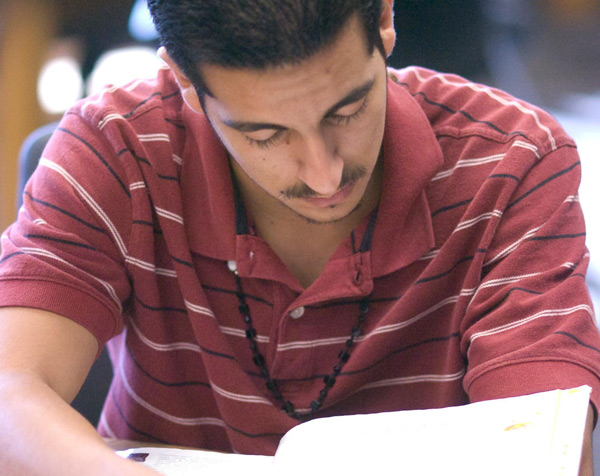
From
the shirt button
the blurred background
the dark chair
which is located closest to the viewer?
the shirt button

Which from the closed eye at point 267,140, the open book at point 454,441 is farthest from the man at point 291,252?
the open book at point 454,441

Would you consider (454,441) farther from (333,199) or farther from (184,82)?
(184,82)

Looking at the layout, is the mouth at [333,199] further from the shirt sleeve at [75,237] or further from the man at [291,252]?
the shirt sleeve at [75,237]

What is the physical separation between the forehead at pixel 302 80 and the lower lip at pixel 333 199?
0.13 meters

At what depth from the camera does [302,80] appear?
79 centimetres

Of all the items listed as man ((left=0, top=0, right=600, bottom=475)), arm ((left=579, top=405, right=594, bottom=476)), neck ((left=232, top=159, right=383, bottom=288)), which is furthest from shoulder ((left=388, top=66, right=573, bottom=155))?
arm ((left=579, top=405, right=594, bottom=476))

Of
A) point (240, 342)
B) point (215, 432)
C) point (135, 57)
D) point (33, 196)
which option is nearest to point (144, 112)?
point (33, 196)

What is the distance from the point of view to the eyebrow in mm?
825

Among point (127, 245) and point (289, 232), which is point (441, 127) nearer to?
point (289, 232)

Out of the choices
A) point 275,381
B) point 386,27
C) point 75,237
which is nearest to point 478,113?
point 386,27

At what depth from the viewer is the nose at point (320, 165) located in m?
0.84

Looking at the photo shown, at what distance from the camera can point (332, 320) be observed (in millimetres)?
1014

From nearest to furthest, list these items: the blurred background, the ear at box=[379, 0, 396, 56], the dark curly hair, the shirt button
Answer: the dark curly hair
the ear at box=[379, 0, 396, 56]
the shirt button
the blurred background

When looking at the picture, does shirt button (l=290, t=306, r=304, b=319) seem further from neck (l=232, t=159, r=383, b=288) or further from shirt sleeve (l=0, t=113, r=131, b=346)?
shirt sleeve (l=0, t=113, r=131, b=346)
